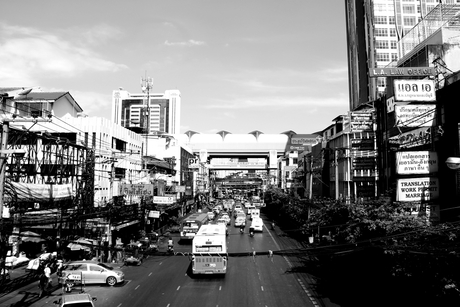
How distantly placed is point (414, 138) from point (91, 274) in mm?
22355

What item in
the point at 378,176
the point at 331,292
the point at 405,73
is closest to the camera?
the point at 331,292

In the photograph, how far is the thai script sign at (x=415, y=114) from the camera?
2275cm

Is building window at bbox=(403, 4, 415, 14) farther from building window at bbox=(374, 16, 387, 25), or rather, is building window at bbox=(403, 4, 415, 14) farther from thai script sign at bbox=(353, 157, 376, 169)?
thai script sign at bbox=(353, 157, 376, 169)

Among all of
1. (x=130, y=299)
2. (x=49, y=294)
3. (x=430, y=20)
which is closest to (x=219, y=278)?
(x=130, y=299)

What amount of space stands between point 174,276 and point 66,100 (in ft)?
149

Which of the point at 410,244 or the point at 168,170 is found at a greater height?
the point at 168,170

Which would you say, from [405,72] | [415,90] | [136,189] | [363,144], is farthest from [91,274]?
[363,144]

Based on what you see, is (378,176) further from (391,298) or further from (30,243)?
(30,243)

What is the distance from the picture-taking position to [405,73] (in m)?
24.7

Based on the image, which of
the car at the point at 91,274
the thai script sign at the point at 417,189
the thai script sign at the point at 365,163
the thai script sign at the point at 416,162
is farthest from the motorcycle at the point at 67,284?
the thai script sign at the point at 365,163

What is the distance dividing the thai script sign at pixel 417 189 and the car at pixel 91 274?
17532 mm

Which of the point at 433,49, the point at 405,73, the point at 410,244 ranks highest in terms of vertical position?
the point at 433,49

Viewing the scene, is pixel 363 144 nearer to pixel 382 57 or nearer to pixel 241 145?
pixel 382 57

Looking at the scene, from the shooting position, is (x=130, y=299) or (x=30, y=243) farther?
(x=30, y=243)
